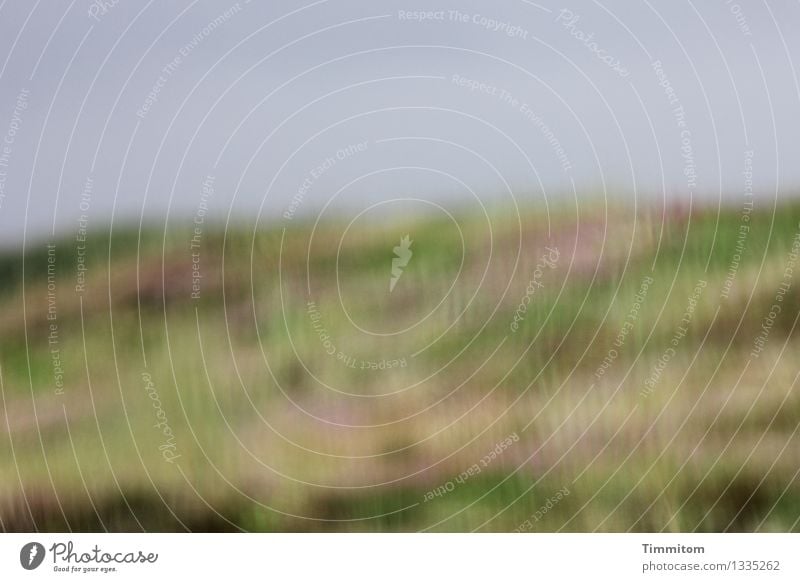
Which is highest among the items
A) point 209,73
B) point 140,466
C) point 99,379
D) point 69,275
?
point 209,73

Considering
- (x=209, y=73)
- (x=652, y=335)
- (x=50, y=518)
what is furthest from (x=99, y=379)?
(x=652, y=335)

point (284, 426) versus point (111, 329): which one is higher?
point (111, 329)

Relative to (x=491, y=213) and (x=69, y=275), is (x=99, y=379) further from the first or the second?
(x=491, y=213)
